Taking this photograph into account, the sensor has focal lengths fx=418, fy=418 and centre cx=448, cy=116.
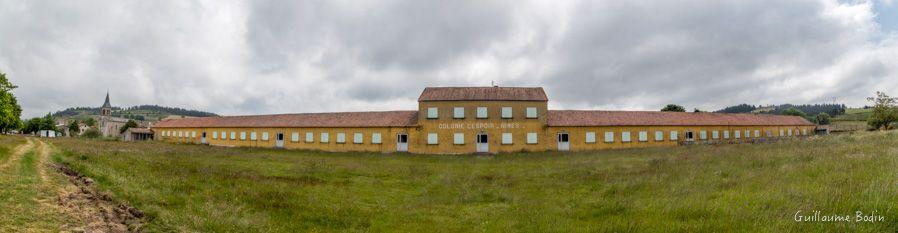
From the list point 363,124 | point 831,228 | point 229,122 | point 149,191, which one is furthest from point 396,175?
point 229,122

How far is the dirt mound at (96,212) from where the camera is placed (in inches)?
272

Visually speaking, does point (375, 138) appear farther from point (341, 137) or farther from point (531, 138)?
point (531, 138)

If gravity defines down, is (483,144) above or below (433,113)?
below

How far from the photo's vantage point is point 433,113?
37531mm

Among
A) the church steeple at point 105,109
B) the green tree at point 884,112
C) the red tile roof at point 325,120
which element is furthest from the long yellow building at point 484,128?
the church steeple at point 105,109

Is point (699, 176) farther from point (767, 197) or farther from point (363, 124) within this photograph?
point (363, 124)

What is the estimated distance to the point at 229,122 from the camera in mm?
53312

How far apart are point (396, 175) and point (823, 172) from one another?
14421 millimetres

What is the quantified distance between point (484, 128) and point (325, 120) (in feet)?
56.7

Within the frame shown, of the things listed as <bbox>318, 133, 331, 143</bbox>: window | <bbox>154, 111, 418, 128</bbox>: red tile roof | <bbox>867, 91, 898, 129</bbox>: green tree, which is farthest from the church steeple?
<bbox>867, 91, 898, 129</bbox>: green tree

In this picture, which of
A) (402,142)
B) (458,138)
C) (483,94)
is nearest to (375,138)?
(402,142)

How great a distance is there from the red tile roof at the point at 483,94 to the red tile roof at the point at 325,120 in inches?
121

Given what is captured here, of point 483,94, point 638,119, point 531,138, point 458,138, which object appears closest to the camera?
point 458,138

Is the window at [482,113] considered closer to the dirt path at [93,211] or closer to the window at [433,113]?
the window at [433,113]
